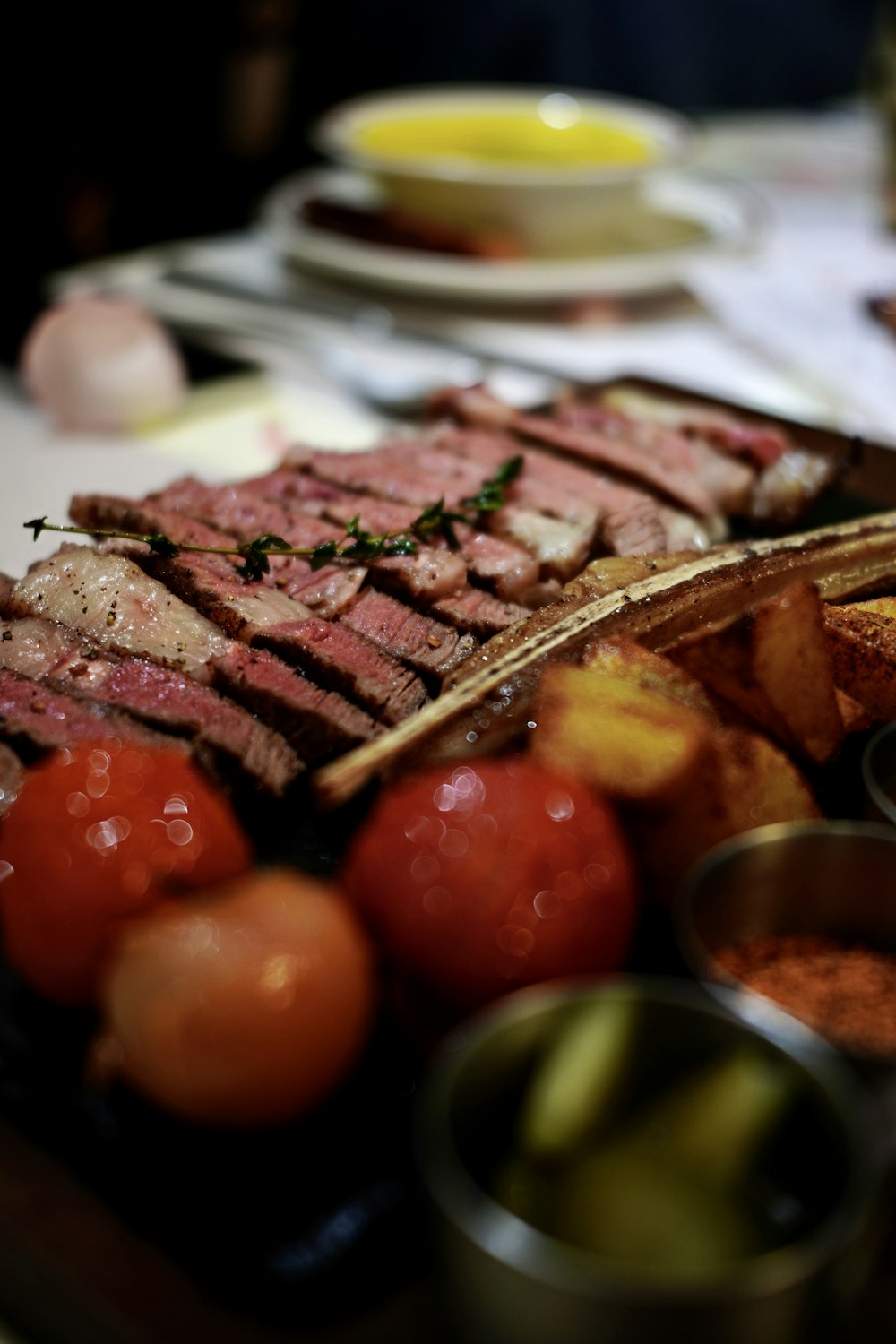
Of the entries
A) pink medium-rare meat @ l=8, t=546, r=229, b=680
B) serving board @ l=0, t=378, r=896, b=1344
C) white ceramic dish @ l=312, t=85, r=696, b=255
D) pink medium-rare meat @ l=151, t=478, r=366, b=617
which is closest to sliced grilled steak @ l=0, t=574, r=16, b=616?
pink medium-rare meat @ l=8, t=546, r=229, b=680

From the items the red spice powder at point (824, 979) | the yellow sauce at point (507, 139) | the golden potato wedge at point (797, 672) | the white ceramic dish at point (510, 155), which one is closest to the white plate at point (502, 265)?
the white ceramic dish at point (510, 155)

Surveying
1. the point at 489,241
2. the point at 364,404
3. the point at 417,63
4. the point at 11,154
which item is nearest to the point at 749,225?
the point at 489,241

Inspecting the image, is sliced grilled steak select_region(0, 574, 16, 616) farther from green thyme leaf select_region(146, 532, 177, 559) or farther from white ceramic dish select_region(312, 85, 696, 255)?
white ceramic dish select_region(312, 85, 696, 255)

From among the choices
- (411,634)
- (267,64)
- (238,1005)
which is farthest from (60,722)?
(267,64)

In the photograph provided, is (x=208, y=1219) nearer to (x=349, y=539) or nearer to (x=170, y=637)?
(x=170, y=637)

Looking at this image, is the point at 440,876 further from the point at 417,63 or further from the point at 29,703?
the point at 417,63

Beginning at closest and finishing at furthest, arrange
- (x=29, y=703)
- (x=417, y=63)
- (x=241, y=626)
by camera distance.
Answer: (x=29, y=703) → (x=241, y=626) → (x=417, y=63)
